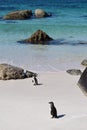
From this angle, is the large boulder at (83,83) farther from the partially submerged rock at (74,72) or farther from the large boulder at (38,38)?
the large boulder at (38,38)

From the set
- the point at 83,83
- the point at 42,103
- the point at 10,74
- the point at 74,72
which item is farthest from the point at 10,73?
the point at 42,103

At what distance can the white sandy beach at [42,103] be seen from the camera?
1242 centimetres

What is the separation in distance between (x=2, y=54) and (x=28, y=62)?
99.3 inches

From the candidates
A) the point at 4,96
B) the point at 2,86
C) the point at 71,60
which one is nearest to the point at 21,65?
the point at 71,60

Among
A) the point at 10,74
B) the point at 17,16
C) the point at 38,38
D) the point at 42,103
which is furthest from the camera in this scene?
the point at 17,16

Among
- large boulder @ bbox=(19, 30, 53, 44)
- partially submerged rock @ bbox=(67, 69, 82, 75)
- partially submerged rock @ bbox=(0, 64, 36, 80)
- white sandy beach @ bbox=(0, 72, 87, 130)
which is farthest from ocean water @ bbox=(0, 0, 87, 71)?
white sandy beach @ bbox=(0, 72, 87, 130)

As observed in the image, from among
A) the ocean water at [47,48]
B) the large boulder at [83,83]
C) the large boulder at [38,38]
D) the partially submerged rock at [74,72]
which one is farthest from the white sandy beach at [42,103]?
the large boulder at [38,38]

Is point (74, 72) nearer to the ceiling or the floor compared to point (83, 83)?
nearer to the floor

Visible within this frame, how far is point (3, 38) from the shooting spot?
98.7ft

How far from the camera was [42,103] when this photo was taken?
14.4 metres

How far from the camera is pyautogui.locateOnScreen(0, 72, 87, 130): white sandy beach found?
12.4 m

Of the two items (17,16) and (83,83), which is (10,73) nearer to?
(83,83)

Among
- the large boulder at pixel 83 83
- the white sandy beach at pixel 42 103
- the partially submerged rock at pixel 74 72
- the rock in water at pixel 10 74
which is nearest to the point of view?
the white sandy beach at pixel 42 103

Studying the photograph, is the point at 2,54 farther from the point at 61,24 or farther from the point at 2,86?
the point at 61,24
